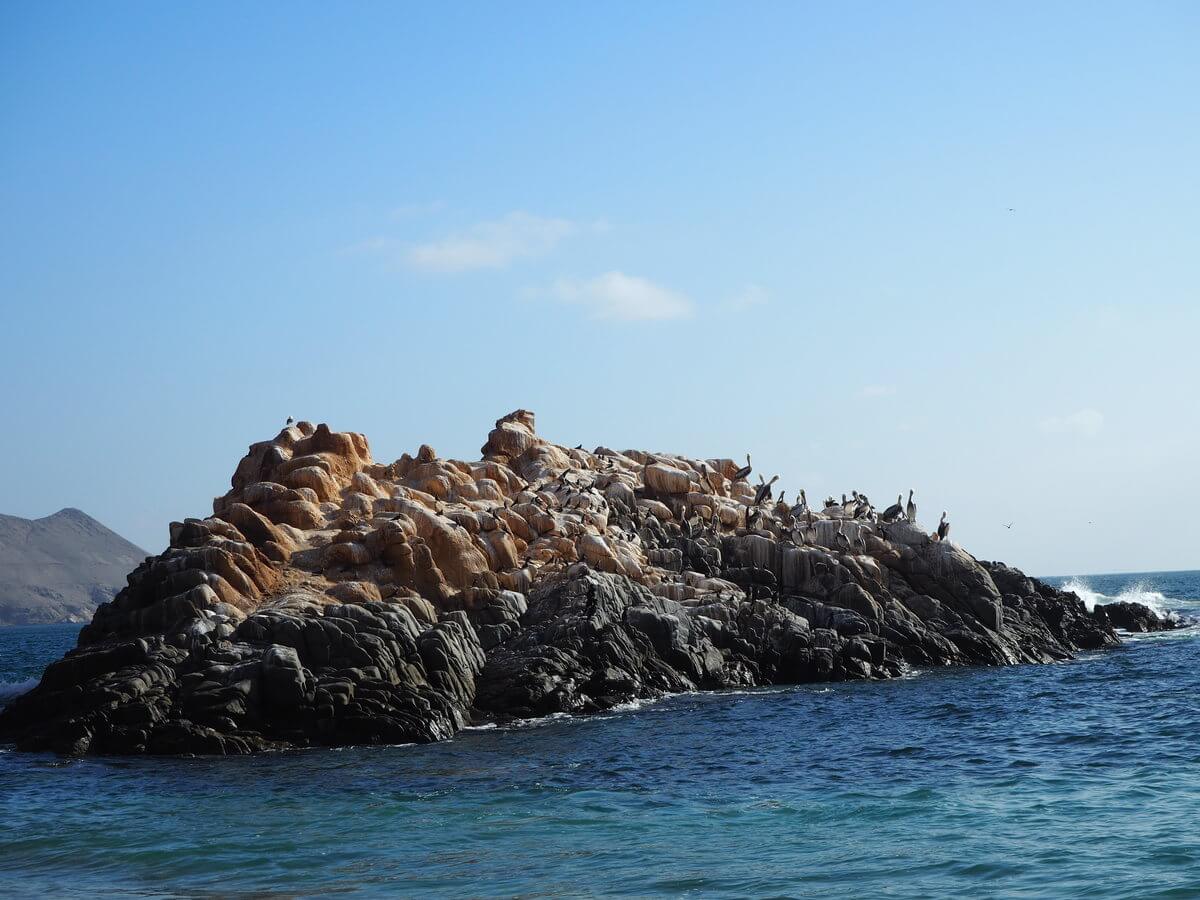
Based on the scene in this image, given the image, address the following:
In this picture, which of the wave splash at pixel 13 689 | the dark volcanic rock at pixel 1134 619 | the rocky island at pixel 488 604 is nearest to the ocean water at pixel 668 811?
the rocky island at pixel 488 604

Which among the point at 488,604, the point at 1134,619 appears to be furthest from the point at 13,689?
the point at 1134,619

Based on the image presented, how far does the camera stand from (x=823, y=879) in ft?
74.3

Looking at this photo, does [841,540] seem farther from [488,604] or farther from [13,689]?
[13,689]

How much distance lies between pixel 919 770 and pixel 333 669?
65.7 ft

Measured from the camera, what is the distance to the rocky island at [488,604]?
41031 mm

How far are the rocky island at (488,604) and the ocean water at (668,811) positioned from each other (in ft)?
8.98

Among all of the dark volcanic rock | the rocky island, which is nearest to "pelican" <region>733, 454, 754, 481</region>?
the rocky island

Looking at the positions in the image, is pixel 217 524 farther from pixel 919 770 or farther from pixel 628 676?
pixel 919 770

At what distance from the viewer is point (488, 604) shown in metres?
51.4

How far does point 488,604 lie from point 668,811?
2298cm

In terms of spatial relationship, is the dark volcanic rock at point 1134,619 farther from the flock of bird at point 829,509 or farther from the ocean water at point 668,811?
the ocean water at point 668,811

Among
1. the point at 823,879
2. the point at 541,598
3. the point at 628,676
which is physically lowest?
the point at 823,879

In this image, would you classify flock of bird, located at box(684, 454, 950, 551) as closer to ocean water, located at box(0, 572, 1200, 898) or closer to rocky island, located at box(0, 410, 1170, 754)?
rocky island, located at box(0, 410, 1170, 754)

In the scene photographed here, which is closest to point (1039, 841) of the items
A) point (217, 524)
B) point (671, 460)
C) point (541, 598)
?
point (541, 598)
